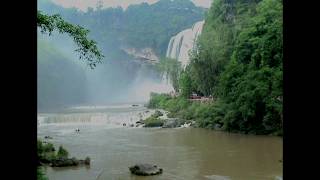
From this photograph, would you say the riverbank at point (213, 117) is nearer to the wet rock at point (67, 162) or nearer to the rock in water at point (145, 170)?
the rock in water at point (145, 170)

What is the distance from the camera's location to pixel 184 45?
42219mm

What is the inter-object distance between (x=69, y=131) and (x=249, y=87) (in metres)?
9.44

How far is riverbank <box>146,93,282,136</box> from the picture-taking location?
2261 cm

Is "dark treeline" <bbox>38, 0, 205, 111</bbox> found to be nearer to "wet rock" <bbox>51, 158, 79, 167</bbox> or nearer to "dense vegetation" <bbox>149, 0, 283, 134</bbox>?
"dense vegetation" <bbox>149, 0, 283, 134</bbox>

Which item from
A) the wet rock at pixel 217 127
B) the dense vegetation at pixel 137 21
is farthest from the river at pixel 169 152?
the dense vegetation at pixel 137 21

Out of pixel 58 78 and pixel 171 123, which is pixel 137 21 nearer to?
pixel 58 78

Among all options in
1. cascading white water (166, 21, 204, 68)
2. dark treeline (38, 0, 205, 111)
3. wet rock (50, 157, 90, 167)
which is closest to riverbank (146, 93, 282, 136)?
cascading white water (166, 21, 204, 68)

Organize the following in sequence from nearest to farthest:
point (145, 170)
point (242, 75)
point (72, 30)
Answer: point (72, 30) → point (145, 170) → point (242, 75)

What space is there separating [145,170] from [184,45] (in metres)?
29.9

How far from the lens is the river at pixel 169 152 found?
1320 centimetres

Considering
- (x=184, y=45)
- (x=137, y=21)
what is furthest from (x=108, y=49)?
(x=184, y=45)

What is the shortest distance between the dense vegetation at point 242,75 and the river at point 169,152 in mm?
1242
